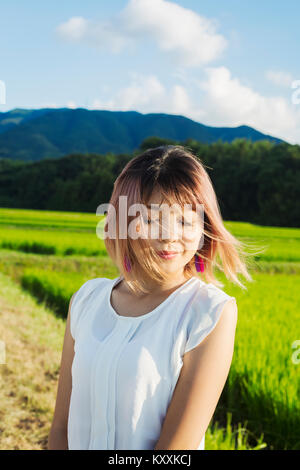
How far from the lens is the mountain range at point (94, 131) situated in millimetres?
118775

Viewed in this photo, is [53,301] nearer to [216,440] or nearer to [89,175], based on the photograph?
[216,440]

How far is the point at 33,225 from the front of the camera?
806 inches

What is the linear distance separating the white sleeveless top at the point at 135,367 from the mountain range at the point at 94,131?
11404cm

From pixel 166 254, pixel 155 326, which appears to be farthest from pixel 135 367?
pixel 166 254

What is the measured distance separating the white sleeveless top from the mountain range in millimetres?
114043

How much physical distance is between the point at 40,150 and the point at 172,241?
12049 cm

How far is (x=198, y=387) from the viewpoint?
1004 millimetres

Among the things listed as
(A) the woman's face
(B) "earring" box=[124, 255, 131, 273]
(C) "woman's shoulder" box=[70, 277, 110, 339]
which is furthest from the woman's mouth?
(C) "woman's shoulder" box=[70, 277, 110, 339]

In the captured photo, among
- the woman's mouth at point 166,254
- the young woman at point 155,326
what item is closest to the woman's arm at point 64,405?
the young woman at point 155,326

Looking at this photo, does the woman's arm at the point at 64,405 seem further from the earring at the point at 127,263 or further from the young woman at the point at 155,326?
the earring at the point at 127,263

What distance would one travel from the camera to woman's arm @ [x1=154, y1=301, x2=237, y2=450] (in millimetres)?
1004

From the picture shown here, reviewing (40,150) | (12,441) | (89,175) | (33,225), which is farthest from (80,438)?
(40,150)

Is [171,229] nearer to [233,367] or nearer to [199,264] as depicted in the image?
[199,264]

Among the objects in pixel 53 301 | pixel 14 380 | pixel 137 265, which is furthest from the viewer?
pixel 53 301
